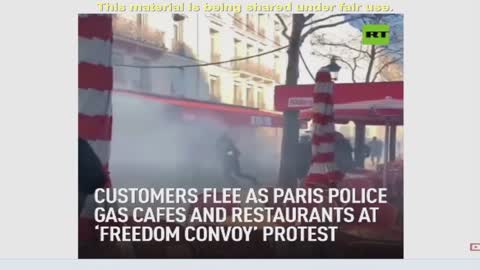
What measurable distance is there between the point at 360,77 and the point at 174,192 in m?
1.79

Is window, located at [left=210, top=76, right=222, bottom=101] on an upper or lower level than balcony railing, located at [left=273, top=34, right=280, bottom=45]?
lower

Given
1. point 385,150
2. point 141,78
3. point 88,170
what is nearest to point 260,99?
point 141,78

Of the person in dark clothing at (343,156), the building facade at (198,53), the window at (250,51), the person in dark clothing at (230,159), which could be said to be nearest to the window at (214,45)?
the building facade at (198,53)

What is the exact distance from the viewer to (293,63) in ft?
15.7

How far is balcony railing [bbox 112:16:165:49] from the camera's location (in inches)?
183

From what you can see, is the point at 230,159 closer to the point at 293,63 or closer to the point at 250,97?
the point at 250,97

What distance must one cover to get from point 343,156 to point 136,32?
1.97 metres

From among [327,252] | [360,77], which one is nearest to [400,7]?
[360,77]

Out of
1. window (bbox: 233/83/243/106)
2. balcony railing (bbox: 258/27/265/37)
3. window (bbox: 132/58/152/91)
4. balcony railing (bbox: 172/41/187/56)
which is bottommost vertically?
window (bbox: 233/83/243/106)

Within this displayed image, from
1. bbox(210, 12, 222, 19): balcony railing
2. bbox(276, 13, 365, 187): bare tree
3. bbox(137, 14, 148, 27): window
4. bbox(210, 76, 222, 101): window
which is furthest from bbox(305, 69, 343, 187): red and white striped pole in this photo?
bbox(137, 14, 148, 27): window

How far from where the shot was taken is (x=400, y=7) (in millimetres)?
4629

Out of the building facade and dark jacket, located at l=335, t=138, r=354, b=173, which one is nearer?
the building facade

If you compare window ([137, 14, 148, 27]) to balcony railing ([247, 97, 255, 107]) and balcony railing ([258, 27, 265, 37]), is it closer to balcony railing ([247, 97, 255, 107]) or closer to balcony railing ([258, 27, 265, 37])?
balcony railing ([258, 27, 265, 37])

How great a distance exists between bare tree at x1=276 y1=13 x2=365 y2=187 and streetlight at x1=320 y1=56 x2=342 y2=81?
247 millimetres
